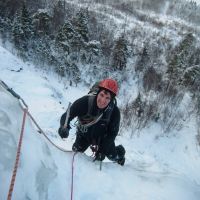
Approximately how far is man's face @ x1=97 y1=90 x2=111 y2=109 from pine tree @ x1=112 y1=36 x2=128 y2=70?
59.0ft

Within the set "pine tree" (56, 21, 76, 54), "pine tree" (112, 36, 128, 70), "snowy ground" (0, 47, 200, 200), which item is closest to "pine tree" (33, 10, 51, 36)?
"pine tree" (56, 21, 76, 54)

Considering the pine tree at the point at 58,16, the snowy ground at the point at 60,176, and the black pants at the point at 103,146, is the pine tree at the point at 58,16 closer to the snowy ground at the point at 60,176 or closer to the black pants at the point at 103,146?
the black pants at the point at 103,146

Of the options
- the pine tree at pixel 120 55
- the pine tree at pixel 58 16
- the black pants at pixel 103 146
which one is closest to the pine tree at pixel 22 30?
the pine tree at pixel 58 16

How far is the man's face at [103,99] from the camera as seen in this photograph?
328cm

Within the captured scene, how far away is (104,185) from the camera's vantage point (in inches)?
131

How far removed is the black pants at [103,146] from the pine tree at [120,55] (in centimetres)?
1742

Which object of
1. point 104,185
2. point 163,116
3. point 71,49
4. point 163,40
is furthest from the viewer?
point 163,40

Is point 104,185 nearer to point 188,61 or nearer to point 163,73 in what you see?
point 163,73

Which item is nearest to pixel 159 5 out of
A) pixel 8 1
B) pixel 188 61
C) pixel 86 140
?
pixel 188 61

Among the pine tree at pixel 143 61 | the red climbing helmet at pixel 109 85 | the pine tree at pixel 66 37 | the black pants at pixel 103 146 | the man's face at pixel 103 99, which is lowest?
the pine tree at pixel 143 61

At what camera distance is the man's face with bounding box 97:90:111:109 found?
3.28 m

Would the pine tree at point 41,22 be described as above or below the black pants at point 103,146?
below

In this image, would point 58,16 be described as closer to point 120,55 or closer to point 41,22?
point 41,22

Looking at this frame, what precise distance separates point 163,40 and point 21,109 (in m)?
27.0
